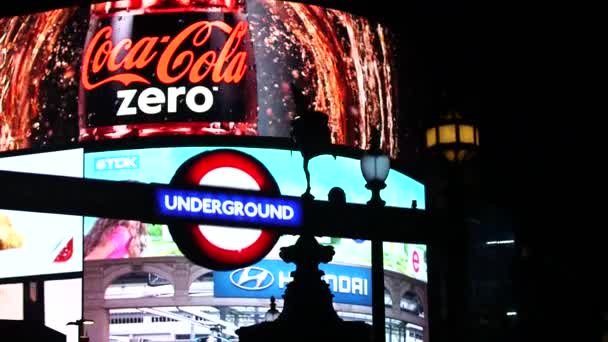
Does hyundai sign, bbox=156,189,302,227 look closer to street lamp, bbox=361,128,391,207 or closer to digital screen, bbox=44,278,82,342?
street lamp, bbox=361,128,391,207

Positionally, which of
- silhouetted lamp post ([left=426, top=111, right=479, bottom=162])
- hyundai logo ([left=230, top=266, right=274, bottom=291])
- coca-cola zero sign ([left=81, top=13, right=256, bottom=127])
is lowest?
silhouetted lamp post ([left=426, top=111, right=479, bottom=162])

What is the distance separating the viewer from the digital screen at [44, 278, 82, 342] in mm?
36281

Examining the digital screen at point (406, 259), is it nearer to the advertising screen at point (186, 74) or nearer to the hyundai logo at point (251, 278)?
the advertising screen at point (186, 74)

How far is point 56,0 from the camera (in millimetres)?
39625

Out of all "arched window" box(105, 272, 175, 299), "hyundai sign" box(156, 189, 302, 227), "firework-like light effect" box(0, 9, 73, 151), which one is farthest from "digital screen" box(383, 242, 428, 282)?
"hyundai sign" box(156, 189, 302, 227)

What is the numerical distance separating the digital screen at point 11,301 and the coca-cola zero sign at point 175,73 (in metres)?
5.89

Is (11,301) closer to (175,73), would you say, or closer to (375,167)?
(175,73)

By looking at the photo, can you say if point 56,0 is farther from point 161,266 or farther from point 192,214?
point 192,214

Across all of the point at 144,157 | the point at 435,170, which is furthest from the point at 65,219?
the point at 435,170

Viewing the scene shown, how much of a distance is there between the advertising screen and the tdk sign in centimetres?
69

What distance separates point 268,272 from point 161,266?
124 inches

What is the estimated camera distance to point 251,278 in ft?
119

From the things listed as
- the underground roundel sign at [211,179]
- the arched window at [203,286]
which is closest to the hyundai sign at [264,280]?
the arched window at [203,286]

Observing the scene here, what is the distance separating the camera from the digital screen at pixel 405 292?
3866 cm
